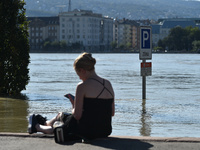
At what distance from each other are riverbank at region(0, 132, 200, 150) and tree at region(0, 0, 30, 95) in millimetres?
10621

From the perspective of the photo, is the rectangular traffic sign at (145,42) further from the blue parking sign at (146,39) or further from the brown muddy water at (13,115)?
the brown muddy water at (13,115)

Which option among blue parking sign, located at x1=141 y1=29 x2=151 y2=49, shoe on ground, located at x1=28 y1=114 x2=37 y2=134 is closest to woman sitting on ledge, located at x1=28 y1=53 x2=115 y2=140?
shoe on ground, located at x1=28 y1=114 x2=37 y2=134

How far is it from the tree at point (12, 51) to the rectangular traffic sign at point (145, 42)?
441 cm

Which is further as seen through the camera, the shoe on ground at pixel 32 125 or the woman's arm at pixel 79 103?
the shoe on ground at pixel 32 125

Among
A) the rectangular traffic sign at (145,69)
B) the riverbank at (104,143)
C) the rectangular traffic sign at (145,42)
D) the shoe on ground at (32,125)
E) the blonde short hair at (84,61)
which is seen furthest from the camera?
the rectangular traffic sign at (145,69)

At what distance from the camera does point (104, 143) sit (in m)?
6.88

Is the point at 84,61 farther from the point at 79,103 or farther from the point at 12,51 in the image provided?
the point at 12,51

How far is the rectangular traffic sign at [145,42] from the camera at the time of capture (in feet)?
49.6

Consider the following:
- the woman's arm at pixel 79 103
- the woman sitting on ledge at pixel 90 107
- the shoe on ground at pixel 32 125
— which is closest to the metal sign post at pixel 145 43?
the shoe on ground at pixel 32 125

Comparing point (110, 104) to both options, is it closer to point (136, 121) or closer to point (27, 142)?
point (27, 142)

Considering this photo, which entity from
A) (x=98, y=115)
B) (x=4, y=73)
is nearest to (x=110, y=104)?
(x=98, y=115)

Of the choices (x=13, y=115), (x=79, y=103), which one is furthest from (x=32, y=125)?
(x=13, y=115)

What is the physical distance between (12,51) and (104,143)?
11.5 metres

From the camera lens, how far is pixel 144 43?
15.3 metres
